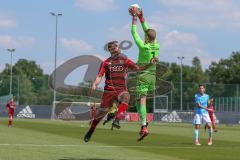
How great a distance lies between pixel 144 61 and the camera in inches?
587

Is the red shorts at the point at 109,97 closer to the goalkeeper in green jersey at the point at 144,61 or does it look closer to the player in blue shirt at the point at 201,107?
the goalkeeper in green jersey at the point at 144,61

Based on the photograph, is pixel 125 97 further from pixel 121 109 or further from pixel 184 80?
pixel 184 80

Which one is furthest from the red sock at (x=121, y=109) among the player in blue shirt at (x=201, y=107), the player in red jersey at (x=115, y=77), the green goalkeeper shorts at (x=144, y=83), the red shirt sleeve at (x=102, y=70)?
the player in blue shirt at (x=201, y=107)

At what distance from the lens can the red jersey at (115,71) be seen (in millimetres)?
14727

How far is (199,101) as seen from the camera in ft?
81.5

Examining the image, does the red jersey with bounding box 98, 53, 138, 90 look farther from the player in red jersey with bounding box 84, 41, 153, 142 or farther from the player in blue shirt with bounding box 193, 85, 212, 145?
the player in blue shirt with bounding box 193, 85, 212, 145

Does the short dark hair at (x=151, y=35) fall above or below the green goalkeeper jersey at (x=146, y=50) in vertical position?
above

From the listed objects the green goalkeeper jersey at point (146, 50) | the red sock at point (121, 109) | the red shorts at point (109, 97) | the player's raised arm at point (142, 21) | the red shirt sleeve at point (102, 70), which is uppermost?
the player's raised arm at point (142, 21)

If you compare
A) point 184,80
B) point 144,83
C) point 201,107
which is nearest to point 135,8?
point 144,83

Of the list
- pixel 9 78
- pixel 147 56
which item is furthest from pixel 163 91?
pixel 9 78

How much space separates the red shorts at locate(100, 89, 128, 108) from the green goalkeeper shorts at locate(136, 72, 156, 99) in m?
0.67

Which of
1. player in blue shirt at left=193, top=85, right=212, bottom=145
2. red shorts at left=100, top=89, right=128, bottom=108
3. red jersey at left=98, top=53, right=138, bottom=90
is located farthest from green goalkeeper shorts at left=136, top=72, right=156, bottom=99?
player in blue shirt at left=193, top=85, right=212, bottom=145

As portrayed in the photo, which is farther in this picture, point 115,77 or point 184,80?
point 184,80

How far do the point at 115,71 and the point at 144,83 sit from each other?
999 mm
